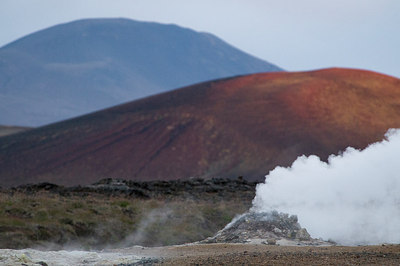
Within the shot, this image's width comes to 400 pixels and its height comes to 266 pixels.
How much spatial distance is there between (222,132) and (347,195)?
135ft

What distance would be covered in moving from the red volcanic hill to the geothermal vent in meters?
33.4

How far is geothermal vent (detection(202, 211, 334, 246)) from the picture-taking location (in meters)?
16.5

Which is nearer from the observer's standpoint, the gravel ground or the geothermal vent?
the gravel ground

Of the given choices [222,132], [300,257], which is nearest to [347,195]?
[300,257]

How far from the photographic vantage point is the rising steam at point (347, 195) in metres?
17.1

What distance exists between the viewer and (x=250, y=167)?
5297 cm

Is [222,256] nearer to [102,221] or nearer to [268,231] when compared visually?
[268,231]

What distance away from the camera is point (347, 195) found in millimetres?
17672

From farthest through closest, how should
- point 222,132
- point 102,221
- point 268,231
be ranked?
1. point 222,132
2. point 102,221
3. point 268,231

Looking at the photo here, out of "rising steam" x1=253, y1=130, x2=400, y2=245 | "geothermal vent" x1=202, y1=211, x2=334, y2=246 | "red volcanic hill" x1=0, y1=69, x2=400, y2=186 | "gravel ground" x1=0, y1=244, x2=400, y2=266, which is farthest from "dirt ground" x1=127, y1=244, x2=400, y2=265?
"red volcanic hill" x1=0, y1=69, x2=400, y2=186

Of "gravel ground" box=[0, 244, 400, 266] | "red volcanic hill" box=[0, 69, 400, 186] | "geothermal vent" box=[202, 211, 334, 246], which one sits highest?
"red volcanic hill" box=[0, 69, 400, 186]

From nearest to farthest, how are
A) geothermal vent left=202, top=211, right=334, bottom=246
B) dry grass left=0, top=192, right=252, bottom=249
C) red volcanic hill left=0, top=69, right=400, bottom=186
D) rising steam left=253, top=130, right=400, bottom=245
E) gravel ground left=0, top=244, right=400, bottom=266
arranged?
gravel ground left=0, top=244, right=400, bottom=266 → geothermal vent left=202, top=211, right=334, bottom=246 → rising steam left=253, top=130, right=400, bottom=245 → dry grass left=0, top=192, right=252, bottom=249 → red volcanic hill left=0, top=69, right=400, bottom=186

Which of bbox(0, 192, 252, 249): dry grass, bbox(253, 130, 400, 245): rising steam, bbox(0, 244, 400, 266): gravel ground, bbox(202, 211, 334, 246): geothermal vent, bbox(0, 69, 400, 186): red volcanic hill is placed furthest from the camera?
bbox(0, 69, 400, 186): red volcanic hill

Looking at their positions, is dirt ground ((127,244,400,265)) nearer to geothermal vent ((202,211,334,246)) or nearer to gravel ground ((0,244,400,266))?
gravel ground ((0,244,400,266))
